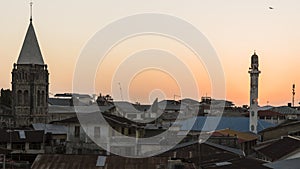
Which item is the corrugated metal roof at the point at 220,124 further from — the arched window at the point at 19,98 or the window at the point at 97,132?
the arched window at the point at 19,98

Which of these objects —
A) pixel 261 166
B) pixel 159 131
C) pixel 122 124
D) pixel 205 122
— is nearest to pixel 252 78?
pixel 205 122

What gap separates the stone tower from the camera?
9650 centimetres

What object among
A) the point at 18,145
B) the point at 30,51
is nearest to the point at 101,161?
the point at 18,145

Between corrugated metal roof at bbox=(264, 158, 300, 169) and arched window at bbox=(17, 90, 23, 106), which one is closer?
corrugated metal roof at bbox=(264, 158, 300, 169)

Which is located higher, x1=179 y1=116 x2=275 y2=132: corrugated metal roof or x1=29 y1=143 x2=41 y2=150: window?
x1=179 y1=116 x2=275 y2=132: corrugated metal roof

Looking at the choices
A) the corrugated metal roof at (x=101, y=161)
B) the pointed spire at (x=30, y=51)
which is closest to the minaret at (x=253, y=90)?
the pointed spire at (x=30, y=51)

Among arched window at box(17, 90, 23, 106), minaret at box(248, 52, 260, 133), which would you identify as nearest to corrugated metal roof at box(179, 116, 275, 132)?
minaret at box(248, 52, 260, 133)

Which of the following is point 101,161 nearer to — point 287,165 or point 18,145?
point 287,165

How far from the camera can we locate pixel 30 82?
9819cm

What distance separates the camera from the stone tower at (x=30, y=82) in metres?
96.5

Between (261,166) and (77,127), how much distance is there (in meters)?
20.8

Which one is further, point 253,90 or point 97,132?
point 253,90

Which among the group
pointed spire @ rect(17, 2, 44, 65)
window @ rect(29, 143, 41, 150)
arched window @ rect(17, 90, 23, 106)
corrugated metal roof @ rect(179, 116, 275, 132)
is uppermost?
pointed spire @ rect(17, 2, 44, 65)

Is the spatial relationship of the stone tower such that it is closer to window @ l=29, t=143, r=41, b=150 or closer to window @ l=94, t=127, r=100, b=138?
window @ l=29, t=143, r=41, b=150
